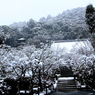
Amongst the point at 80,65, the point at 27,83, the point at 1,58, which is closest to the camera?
the point at 1,58

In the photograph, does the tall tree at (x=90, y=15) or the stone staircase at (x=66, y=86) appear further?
the tall tree at (x=90, y=15)

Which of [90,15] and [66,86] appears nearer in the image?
[66,86]

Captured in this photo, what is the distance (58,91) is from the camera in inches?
448

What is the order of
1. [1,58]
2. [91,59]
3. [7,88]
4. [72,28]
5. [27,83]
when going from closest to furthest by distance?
[1,58], [7,88], [27,83], [91,59], [72,28]

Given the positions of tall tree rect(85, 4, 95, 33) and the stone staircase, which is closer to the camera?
the stone staircase

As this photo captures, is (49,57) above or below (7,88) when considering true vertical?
above

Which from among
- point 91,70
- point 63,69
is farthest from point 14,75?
point 63,69

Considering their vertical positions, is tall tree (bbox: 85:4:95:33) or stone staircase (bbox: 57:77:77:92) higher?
tall tree (bbox: 85:4:95:33)

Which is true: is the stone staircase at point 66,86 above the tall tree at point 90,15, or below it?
below

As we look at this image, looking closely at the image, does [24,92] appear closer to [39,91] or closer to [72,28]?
[39,91]

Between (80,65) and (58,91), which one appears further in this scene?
(80,65)

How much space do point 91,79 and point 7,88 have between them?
6165mm

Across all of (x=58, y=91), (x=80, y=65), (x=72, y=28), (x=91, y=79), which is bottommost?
(x=58, y=91)

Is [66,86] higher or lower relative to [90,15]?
lower
